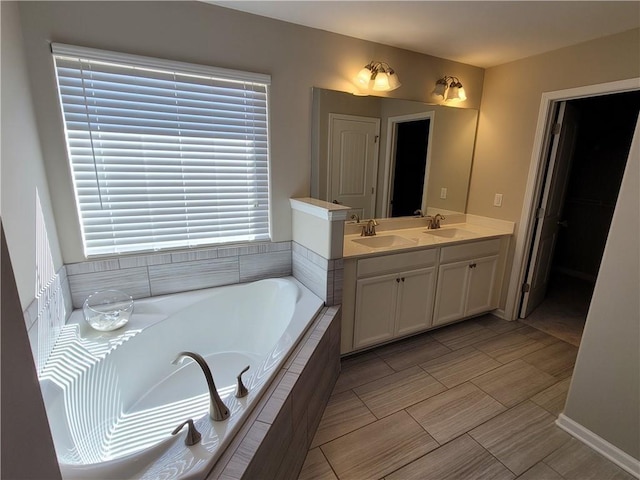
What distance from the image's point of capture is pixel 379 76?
2.36 meters

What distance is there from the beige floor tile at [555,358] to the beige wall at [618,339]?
651 millimetres

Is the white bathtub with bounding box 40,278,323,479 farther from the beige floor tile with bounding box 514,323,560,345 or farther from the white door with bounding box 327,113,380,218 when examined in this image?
the beige floor tile with bounding box 514,323,560,345

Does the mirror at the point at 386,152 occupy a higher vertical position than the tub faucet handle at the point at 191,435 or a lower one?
higher

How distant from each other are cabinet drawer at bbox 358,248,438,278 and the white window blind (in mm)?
871

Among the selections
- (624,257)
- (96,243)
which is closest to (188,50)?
(96,243)

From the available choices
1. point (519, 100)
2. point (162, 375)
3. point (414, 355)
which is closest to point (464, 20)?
point (519, 100)

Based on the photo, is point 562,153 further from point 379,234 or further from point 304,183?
point 304,183

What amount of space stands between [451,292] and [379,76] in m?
1.86

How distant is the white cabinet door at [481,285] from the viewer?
2811 millimetres

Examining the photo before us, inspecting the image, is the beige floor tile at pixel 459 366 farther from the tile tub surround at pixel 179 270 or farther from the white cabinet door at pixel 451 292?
the tile tub surround at pixel 179 270

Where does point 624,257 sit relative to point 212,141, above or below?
below

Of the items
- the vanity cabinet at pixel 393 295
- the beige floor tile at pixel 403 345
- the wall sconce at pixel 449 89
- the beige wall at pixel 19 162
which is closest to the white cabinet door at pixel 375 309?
the vanity cabinet at pixel 393 295

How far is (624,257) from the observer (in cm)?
151

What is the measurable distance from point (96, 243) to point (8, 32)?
1092mm
